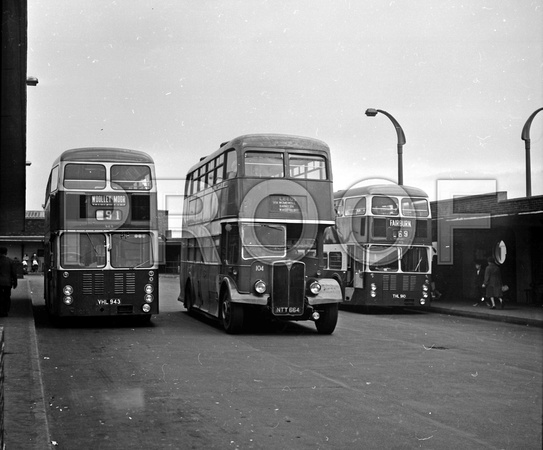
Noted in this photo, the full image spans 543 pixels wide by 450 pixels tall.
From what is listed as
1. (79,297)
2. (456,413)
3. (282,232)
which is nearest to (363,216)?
(282,232)

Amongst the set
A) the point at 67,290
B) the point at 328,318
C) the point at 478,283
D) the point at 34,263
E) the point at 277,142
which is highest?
the point at 277,142

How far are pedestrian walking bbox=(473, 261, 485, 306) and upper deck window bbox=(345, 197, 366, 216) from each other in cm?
551

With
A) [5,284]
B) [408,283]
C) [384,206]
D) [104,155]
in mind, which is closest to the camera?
[104,155]

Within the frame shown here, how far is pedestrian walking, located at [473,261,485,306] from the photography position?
2670cm

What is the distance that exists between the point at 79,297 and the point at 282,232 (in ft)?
15.3

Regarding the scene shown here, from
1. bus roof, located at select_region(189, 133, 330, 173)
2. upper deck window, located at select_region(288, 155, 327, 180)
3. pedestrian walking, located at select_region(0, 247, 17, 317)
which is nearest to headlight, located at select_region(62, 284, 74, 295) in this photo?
pedestrian walking, located at select_region(0, 247, 17, 317)

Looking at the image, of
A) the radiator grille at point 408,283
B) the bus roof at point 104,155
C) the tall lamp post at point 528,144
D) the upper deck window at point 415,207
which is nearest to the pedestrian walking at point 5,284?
the bus roof at point 104,155

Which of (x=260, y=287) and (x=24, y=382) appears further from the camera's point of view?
(x=260, y=287)

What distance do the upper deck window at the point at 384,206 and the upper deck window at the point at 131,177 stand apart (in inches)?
328

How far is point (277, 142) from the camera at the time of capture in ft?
53.3

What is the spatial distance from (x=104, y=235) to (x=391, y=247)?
9.63 metres

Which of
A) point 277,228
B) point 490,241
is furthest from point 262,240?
point 490,241

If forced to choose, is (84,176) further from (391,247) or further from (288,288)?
(391,247)

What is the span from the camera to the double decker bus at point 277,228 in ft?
52.2
